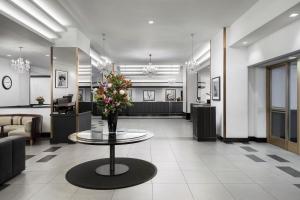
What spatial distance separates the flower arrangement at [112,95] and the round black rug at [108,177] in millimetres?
1176

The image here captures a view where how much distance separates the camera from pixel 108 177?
364 centimetres

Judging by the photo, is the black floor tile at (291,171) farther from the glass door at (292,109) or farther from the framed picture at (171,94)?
the framed picture at (171,94)

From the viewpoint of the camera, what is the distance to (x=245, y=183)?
11.6ft

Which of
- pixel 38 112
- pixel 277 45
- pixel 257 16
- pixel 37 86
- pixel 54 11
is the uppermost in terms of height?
pixel 54 11

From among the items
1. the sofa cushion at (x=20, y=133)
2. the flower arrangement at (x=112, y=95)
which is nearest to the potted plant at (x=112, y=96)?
the flower arrangement at (x=112, y=95)

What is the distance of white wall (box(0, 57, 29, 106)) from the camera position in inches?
385

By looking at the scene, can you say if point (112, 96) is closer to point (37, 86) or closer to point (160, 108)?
point (37, 86)

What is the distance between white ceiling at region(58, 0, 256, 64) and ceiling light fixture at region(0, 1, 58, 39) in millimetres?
1025

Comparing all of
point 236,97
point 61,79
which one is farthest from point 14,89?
point 236,97

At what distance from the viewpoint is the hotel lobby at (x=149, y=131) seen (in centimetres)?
343

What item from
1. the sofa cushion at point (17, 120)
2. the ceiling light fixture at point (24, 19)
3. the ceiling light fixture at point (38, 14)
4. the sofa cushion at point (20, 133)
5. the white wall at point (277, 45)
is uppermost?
the ceiling light fixture at point (38, 14)

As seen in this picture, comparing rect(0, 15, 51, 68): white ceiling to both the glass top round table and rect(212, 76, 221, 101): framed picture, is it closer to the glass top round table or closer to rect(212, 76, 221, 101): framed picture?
the glass top round table

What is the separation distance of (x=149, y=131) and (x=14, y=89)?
932 centimetres

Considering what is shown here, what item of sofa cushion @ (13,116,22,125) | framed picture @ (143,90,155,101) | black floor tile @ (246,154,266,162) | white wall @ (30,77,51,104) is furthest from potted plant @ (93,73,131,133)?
framed picture @ (143,90,155,101)
